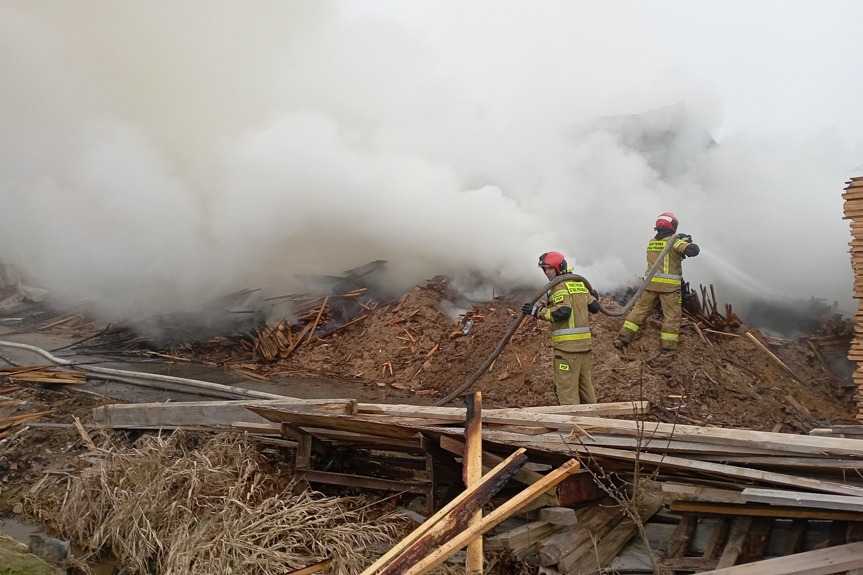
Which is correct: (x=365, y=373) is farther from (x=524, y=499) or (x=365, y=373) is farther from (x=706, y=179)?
(x=706, y=179)

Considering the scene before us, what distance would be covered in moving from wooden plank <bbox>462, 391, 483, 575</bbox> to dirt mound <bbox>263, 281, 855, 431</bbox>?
2.56m

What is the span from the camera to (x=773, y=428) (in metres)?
6.59

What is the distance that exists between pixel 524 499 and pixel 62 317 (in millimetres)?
12489

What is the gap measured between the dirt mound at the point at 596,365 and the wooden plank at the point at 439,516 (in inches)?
109

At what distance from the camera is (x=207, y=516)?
4543 mm

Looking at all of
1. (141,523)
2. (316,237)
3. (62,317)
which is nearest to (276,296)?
(316,237)

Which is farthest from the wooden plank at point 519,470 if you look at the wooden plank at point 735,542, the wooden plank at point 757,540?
the wooden plank at point 757,540

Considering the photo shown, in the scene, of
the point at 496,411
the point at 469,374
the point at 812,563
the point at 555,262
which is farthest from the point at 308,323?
the point at 812,563

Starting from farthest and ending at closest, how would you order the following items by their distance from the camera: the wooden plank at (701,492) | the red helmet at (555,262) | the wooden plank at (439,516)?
the red helmet at (555,262) → the wooden plank at (701,492) → the wooden plank at (439,516)

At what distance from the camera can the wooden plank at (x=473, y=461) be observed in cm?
342

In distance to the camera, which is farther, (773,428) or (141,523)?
(773,428)

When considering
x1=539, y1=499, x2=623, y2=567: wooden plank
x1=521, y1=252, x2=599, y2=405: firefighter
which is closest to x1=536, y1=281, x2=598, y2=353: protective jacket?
x1=521, y1=252, x2=599, y2=405: firefighter

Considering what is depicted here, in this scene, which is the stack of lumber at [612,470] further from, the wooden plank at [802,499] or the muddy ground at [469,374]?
the muddy ground at [469,374]

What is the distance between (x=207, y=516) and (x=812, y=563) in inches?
153
